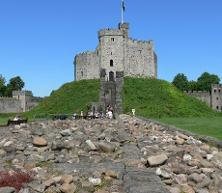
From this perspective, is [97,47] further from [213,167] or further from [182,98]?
[213,167]

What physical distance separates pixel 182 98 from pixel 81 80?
17.1m

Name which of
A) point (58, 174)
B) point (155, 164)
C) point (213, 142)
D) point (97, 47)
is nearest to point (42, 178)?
point (58, 174)

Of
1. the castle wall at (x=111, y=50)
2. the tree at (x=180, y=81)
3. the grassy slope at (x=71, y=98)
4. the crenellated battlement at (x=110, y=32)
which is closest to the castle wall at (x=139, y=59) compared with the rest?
the castle wall at (x=111, y=50)

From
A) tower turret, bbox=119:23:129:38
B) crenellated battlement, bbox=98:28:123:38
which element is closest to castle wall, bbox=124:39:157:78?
tower turret, bbox=119:23:129:38

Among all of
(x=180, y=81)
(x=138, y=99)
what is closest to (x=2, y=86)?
(x=180, y=81)

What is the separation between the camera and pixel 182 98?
91.0m

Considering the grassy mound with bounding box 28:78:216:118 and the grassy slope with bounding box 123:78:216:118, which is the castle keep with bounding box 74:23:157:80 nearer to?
the grassy mound with bounding box 28:78:216:118

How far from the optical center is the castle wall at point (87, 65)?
9431 cm

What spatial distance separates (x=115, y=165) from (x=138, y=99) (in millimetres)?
71851

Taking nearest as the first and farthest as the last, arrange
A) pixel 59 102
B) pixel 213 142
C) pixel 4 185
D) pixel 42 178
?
pixel 4 185 < pixel 42 178 < pixel 213 142 < pixel 59 102

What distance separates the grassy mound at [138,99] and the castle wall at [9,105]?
1200 inches

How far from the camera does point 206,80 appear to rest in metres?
158

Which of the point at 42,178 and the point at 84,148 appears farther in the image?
the point at 84,148

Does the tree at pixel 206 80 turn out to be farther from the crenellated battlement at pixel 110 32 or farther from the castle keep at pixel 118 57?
the crenellated battlement at pixel 110 32
